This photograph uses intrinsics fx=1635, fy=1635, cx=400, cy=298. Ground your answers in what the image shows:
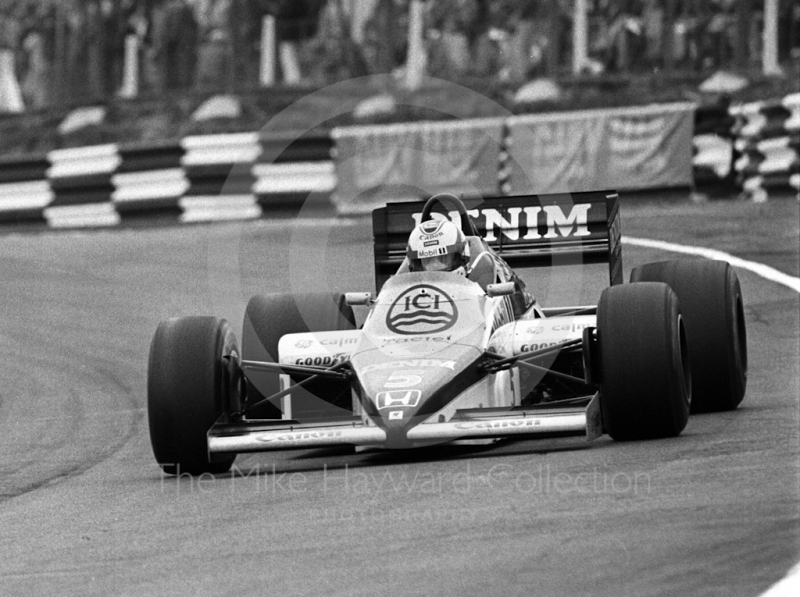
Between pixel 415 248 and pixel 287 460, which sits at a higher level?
pixel 415 248

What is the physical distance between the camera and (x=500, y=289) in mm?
9297

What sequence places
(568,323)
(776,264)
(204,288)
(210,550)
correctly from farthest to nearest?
1. (204,288)
2. (776,264)
3. (568,323)
4. (210,550)

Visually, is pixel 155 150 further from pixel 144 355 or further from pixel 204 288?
pixel 144 355

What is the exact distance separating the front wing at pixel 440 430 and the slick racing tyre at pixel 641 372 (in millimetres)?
136

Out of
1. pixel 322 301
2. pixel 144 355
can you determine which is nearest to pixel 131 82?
pixel 144 355

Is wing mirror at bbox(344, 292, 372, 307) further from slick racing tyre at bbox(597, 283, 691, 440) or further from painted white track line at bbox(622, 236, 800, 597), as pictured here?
painted white track line at bbox(622, 236, 800, 597)

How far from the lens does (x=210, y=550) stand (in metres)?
6.50

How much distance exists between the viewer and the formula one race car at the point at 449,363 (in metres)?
8.20

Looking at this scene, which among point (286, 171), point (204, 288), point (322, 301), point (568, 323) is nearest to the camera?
point (568, 323)

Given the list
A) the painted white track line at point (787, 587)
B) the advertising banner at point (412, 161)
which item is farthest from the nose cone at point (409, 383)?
the advertising banner at point (412, 161)

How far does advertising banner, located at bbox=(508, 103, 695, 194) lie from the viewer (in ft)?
68.8

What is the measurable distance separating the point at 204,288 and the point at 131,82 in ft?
37.8

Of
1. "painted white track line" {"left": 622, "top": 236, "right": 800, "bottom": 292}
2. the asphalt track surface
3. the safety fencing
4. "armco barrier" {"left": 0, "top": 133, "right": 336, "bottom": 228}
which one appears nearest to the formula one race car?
the asphalt track surface

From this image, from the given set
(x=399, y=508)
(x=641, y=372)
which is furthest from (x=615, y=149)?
(x=399, y=508)
